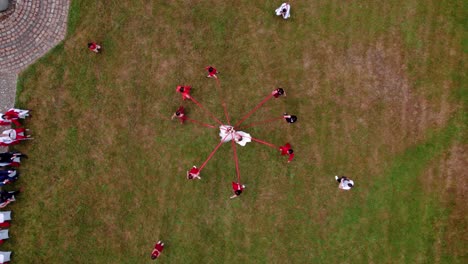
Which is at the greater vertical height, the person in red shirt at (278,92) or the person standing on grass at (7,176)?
the person in red shirt at (278,92)

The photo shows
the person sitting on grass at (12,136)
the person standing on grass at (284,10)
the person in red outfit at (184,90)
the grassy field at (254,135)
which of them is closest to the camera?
the grassy field at (254,135)

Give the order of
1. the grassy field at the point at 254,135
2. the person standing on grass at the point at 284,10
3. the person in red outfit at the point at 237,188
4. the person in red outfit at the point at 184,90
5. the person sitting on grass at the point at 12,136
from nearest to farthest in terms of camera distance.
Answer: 1. the person in red outfit at the point at 237,188
2. the grassy field at the point at 254,135
3. the person in red outfit at the point at 184,90
4. the person standing on grass at the point at 284,10
5. the person sitting on grass at the point at 12,136

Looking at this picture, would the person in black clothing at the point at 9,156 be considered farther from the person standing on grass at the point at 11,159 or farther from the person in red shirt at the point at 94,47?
the person in red shirt at the point at 94,47

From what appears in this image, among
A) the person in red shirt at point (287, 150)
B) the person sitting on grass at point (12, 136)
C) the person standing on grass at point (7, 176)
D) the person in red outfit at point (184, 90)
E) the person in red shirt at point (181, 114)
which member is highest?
the person in red outfit at point (184, 90)

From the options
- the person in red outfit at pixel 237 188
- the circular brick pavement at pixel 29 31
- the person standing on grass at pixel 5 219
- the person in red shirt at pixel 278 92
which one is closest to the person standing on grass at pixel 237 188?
the person in red outfit at pixel 237 188

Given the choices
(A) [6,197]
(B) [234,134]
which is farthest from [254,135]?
(A) [6,197]

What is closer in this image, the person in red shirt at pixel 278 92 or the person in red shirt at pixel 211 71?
the person in red shirt at pixel 278 92

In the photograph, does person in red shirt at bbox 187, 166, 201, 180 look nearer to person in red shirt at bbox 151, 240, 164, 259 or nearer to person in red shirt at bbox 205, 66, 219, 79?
person in red shirt at bbox 151, 240, 164, 259

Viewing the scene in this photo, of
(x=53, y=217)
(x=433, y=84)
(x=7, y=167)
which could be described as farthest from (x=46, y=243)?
(x=433, y=84)
